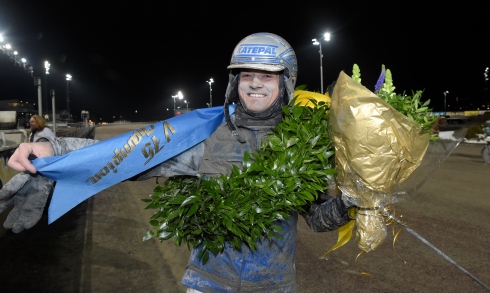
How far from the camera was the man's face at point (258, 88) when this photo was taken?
2869 mm

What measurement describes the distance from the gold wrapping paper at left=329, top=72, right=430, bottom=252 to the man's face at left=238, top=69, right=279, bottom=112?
643 mm

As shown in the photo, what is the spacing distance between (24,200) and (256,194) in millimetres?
1464

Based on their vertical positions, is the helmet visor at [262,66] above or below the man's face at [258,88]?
above

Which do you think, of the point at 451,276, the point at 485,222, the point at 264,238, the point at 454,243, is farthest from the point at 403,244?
the point at 264,238

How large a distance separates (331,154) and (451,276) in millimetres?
3524

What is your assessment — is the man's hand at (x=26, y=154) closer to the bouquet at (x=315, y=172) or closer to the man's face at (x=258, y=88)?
the bouquet at (x=315, y=172)

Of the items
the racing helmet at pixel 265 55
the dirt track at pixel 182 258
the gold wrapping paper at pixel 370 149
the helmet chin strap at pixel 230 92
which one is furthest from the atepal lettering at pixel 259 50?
the dirt track at pixel 182 258

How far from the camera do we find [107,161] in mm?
2627

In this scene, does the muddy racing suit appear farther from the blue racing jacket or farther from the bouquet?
the bouquet

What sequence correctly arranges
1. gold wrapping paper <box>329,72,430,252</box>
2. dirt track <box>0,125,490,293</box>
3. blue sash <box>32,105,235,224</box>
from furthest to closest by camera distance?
dirt track <box>0,125,490,293</box>
blue sash <box>32,105,235,224</box>
gold wrapping paper <box>329,72,430,252</box>

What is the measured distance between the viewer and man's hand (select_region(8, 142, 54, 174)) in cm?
246

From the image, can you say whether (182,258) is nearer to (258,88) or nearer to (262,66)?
(258,88)

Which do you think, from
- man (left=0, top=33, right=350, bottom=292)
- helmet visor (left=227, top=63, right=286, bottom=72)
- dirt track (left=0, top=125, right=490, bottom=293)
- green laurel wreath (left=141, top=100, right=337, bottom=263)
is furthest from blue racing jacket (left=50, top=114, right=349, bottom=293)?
dirt track (left=0, top=125, right=490, bottom=293)

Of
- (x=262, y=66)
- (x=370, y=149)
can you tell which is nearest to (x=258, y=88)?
(x=262, y=66)
